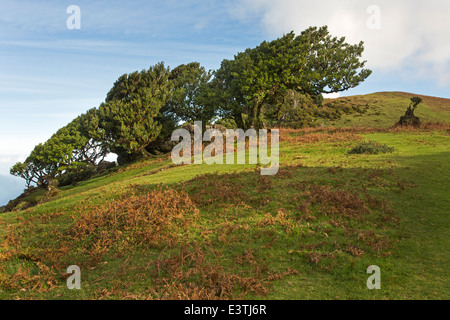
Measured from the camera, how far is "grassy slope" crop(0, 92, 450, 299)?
24.6 feet

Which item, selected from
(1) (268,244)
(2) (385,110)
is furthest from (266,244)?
(2) (385,110)

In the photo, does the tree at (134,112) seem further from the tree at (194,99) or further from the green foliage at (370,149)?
the green foliage at (370,149)

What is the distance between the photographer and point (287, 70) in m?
38.1

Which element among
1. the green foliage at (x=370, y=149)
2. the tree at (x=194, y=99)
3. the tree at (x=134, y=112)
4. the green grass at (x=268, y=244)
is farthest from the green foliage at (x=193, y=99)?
the green grass at (x=268, y=244)

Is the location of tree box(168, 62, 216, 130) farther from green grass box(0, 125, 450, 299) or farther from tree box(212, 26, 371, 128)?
green grass box(0, 125, 450, 299)

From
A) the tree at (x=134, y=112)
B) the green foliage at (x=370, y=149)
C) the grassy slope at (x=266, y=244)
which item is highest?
the tree at (x=134, y=112)

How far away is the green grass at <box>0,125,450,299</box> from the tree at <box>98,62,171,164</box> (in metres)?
32.3

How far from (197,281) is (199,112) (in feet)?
137

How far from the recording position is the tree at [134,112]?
154ft

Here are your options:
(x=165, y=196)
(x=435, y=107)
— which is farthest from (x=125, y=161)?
(x=435, y=107)

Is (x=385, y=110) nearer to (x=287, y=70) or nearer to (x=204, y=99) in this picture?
(x=287, y=70)

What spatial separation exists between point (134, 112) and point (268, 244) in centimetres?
4312

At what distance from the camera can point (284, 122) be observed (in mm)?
55562

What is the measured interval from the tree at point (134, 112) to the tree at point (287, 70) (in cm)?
1397
